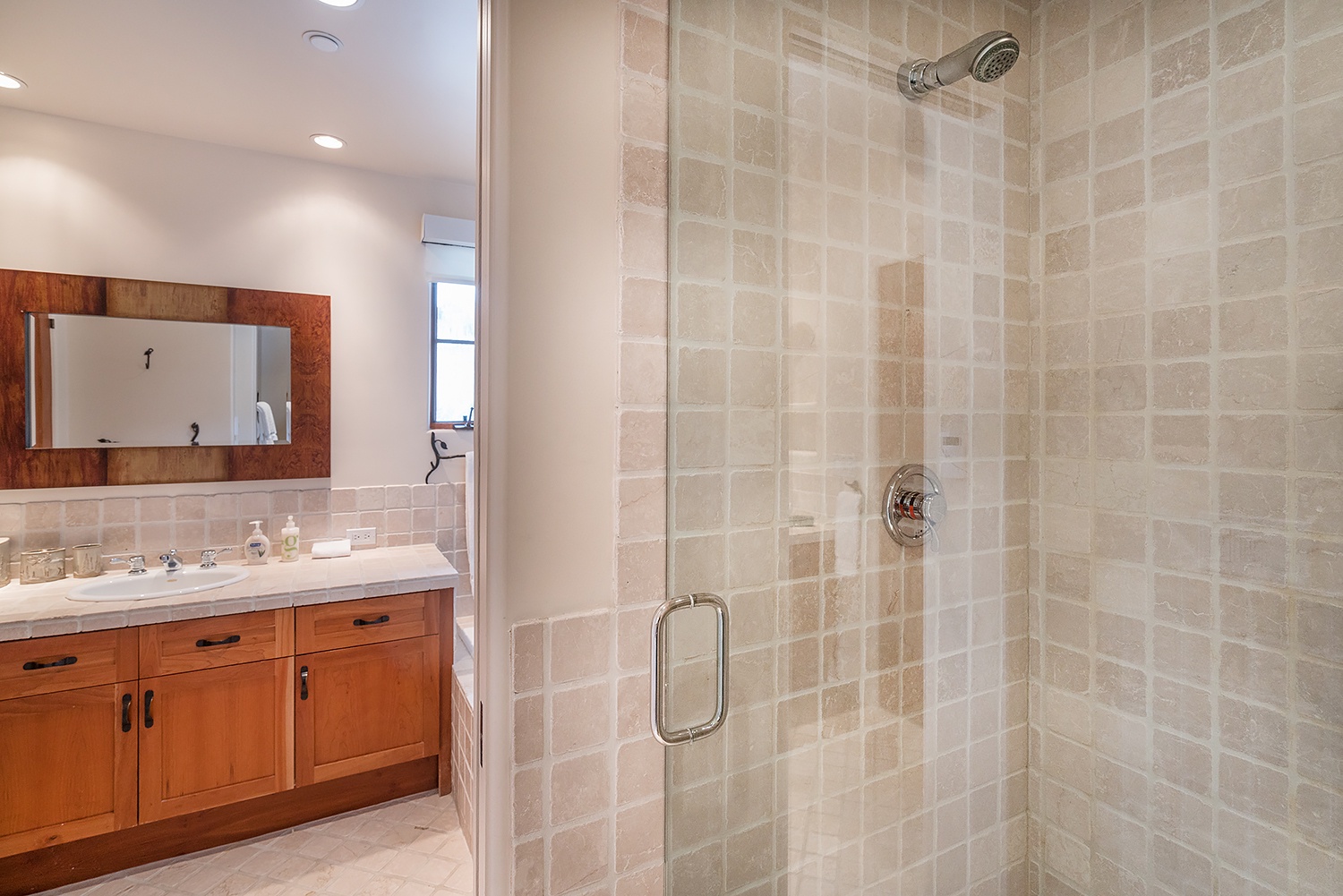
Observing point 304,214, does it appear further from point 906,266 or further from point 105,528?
point 906,266

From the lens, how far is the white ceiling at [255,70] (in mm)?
1679

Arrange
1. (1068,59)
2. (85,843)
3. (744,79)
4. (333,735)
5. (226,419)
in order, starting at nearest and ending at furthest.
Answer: (744,79) < (1068,59) < (85,843) < (333,735) < (226,419)

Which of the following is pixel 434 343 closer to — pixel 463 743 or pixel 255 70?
pixel 255 70

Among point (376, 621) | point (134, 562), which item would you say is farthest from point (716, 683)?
point (134, 562)

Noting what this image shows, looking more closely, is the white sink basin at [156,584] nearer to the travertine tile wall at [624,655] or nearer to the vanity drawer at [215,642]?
the vanity drawer at [215,642]

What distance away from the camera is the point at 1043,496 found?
1124 millimetres

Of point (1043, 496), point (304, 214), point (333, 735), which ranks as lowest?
point (333, 735)

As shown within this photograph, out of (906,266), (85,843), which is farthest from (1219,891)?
(85,843)

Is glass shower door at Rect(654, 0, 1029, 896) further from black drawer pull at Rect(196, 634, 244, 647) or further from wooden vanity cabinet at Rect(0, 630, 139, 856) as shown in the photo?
wooden vanity cabinet at Rect(0, 630, 139, 856)

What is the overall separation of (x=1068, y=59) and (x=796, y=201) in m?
0.69

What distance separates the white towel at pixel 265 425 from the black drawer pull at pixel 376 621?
0.92 m

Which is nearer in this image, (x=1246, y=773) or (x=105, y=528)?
(x=1246, y=773)

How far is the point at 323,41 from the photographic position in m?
1.80

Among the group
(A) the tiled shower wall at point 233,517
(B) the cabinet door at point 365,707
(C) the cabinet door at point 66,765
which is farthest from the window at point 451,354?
(C) the cabinet door at point 66,765
